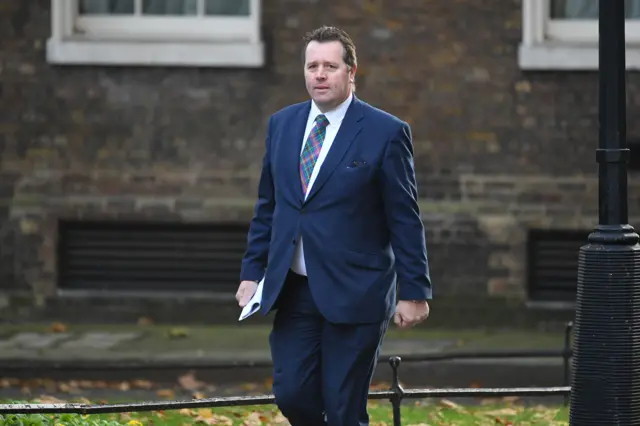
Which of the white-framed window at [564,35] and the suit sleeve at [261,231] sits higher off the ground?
the white-framed window at [564,35]

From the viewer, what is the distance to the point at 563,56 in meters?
13.6

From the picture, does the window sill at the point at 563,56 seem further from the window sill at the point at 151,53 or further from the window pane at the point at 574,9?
the window sill at the point at 151,53

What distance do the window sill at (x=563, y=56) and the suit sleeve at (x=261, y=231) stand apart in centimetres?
693

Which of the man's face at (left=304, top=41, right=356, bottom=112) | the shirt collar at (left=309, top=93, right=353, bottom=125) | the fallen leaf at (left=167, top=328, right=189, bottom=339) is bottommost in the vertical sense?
the fallen leaf at (left=167, top=328, right=189, bottom=339)

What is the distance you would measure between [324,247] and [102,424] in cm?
201

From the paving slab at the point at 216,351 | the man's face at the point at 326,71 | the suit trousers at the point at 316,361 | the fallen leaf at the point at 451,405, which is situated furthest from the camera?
the paving slab at the point at 216,351

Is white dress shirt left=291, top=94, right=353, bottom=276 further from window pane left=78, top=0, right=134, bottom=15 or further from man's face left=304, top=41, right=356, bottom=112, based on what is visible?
window pane left=78, top=0, right=134, bottom=15

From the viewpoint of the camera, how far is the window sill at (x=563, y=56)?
44.4 feet

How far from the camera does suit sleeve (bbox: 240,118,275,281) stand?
6.93 meters

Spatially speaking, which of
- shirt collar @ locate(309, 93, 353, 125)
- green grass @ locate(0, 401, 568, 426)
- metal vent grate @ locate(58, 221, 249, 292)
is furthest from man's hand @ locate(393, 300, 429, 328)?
metal vent grate @ locate(58, 221, 249, 292)

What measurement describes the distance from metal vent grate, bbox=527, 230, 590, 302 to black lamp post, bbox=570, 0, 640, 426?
6.29 meters

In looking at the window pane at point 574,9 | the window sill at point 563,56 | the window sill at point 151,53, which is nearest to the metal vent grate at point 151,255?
the window sill at point 151,53

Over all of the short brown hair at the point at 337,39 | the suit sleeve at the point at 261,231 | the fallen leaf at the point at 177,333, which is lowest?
the fallen leaf at the point at 177,333

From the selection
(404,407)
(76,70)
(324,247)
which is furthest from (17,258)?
(324,247)
